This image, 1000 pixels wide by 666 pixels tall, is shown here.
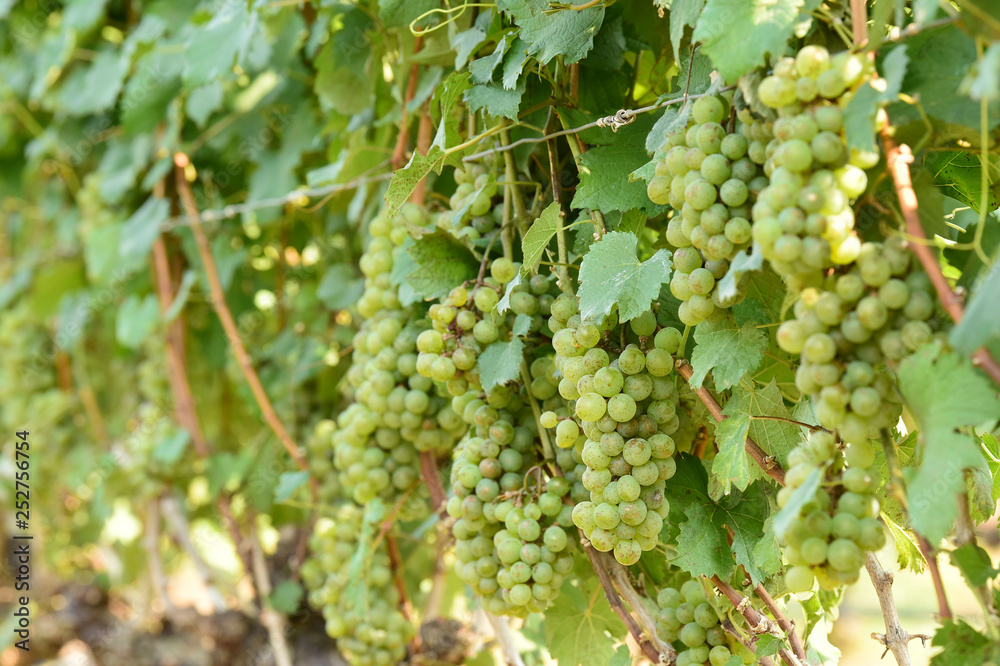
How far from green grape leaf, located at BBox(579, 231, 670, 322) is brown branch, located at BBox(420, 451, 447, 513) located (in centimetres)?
51

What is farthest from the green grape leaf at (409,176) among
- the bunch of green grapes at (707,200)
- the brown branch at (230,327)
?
the brown branch at (230,327)

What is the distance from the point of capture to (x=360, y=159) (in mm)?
1215

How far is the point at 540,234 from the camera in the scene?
778 millimetres

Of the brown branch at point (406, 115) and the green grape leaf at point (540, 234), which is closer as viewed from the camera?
the green grape leaf at point (540, 234)

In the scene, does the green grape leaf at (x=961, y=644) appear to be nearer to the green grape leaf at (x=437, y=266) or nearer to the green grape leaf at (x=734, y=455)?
the green grape leaf at (x=734, y=455)

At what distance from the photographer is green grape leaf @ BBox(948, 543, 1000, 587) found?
536 millimetres

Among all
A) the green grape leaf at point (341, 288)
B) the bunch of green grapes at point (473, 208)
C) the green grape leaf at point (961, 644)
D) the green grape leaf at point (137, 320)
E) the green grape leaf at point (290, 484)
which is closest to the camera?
the green grape leaf at point (961, 644)

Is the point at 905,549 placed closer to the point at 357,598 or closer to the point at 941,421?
the point at 941,421

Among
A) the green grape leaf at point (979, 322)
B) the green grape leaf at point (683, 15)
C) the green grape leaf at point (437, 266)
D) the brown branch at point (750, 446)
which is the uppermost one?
the green grape leaf at point (683, 15)

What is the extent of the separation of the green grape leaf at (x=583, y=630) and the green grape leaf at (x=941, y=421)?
0.53 m

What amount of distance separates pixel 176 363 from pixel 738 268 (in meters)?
1.74

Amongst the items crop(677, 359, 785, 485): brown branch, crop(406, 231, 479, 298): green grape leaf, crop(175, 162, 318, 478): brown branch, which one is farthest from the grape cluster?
crop(175, 162, 318, 478): brown branch

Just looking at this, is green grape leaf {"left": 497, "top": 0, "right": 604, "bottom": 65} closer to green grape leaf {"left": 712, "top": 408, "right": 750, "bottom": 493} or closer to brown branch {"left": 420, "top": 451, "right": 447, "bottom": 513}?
green grape leaf {"left": 712, "top": 408, "right": 750, "bottom": 493}

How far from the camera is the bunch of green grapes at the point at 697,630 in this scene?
31.7 inches
